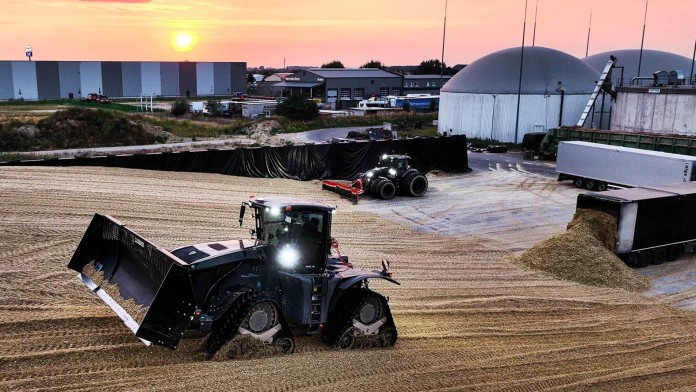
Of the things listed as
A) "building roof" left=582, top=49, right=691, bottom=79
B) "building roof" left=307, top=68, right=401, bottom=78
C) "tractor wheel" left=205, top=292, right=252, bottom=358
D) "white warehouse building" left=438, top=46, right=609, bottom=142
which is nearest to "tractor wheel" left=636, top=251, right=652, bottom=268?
"tractor wheel" left=205, top=292, right=252, bottom=358

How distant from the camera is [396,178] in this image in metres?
25.9

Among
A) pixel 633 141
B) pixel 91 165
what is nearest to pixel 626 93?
pixel 633 141

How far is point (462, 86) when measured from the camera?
49.5 meters

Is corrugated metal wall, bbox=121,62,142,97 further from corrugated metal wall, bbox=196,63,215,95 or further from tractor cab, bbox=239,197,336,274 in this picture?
tractor cab, bbox=239,197,336,274

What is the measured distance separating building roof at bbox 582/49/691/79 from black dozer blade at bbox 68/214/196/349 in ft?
224

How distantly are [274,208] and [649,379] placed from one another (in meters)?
6.05

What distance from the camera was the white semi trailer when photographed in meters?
24.5

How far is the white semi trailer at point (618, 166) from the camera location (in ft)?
80.3

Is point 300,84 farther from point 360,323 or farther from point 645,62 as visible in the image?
point 360,323

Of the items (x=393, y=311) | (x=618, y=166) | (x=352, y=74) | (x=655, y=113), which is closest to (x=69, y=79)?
(x=352, y=74)

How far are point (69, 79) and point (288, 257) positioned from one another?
87019 millimetres

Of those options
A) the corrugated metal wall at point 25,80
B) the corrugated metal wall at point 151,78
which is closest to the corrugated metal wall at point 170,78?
the corrugated metal wall at point 151,78

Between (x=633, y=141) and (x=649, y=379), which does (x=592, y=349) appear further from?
(x=633, y=141)

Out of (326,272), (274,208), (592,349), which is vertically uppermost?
(274,208)
